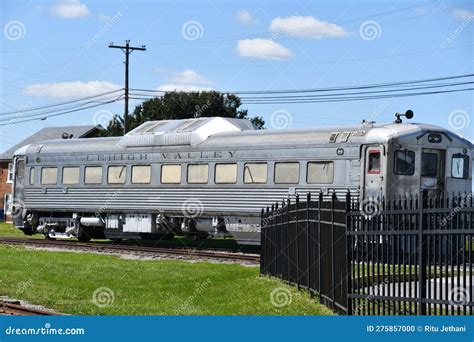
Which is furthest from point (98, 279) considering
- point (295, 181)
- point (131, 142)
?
point (131, 142)

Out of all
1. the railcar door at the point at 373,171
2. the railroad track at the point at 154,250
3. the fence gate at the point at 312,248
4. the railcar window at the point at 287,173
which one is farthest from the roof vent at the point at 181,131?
the fence gate at the point at 312,248

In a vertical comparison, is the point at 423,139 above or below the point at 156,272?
above

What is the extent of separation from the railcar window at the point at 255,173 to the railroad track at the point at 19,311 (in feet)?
42.7

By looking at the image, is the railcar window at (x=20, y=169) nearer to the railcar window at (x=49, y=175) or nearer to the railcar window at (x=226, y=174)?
the railcar window at (x=49, y=175)

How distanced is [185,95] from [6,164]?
14.7m

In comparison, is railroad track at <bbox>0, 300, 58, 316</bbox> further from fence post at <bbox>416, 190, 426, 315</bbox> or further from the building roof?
the building roof

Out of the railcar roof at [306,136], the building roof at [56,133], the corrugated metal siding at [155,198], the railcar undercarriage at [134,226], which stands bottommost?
the railcar undercarriage at [134,226]

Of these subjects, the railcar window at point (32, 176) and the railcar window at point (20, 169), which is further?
the railcar window at point (20, 169)

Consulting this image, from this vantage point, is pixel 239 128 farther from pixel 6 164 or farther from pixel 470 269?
pixel 6 164

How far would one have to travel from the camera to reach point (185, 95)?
233ft

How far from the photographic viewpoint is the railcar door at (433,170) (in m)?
24.9

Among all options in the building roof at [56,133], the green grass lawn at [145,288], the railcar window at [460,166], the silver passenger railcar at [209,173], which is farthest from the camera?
the building roof at [56,133]

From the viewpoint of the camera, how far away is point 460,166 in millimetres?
25656

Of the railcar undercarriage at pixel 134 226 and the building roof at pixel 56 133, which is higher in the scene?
the building roof at pixel 56 133
